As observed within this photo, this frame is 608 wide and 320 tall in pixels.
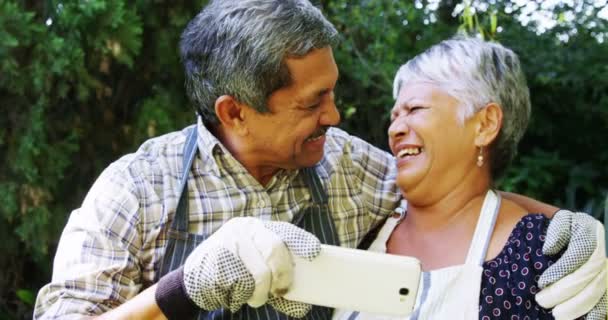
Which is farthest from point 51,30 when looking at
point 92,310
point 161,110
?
point 92,310

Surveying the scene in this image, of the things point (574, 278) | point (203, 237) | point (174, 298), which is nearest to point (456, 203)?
point (574, 278)

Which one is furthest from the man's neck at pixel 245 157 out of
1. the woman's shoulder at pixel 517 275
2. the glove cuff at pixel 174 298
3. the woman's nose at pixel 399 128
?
the woman's shoulder at pixel 517 275

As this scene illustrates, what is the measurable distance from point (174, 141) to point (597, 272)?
3.29 feet

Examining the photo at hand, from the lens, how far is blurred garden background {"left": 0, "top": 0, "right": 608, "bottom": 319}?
2.72m

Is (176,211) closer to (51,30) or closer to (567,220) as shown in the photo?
(567,220)

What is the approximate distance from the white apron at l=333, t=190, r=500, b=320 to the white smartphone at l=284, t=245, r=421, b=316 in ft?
0.84

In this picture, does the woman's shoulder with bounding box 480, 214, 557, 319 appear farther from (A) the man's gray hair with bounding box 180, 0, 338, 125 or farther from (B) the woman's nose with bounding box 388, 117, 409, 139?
(A) the man's gray hair with bounding box 180, 0, 338, 125

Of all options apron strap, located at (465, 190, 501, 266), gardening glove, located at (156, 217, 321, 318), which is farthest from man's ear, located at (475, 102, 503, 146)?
gardening glove, located at (156, 217, 321, 318)

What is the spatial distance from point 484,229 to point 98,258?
0.87 m

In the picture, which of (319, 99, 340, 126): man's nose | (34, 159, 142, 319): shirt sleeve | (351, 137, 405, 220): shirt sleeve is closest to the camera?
(34, 159, 142, 319): shirt sleeve

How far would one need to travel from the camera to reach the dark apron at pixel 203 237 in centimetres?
176

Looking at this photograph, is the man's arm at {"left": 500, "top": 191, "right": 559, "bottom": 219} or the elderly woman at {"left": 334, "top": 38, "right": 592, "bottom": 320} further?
the man's arm at {"left": 500, "top": 191, "right": 559, "bottom": 219}

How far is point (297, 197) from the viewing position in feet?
6.42

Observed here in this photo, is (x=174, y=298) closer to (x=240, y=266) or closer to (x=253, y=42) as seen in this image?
(x=240, y=266)
